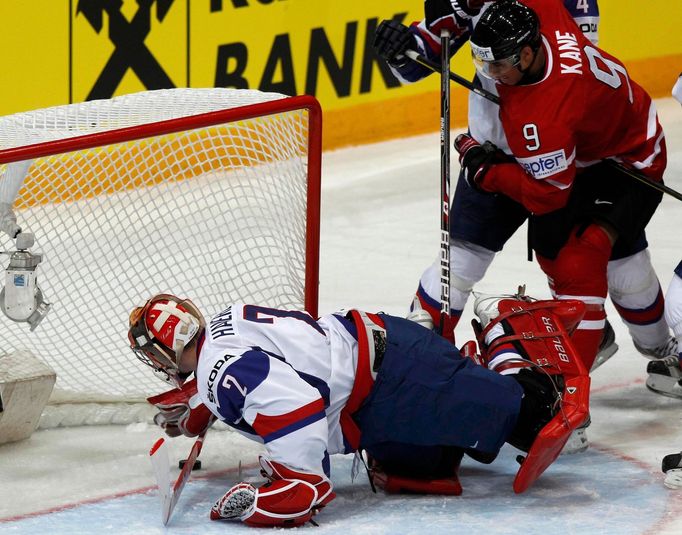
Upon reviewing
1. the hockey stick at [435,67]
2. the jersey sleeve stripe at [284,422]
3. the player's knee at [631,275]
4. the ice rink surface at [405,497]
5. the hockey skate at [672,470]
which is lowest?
the ice rink surface at [405,497]

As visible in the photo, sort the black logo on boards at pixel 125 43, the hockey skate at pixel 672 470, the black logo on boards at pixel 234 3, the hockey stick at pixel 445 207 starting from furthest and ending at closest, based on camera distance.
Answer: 1. the black logo on boards at pixel 234 3
2. the black logo on boards at pixel 125 43
3. the hockey stick at pixel 445 207
4. the hockey skate at pixel 672 470

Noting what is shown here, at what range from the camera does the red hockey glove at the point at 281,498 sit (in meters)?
2.79

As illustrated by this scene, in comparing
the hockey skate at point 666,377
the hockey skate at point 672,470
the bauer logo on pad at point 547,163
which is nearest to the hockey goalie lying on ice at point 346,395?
the hockey skate at point 672,470

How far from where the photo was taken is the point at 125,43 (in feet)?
18.9

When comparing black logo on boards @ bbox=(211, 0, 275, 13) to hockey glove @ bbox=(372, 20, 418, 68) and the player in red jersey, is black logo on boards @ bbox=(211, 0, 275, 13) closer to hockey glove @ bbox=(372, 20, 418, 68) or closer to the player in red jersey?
hockey glove @ bbox=(372, 20, 418, 68)

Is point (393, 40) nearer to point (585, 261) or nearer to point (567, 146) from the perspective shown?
point (567, 146)

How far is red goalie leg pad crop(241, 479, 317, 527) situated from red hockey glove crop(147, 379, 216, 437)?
0.39 meters

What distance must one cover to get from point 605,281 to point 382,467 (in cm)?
81

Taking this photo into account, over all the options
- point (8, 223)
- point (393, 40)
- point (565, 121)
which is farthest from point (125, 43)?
point (565, 121)

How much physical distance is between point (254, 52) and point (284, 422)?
3590 mm

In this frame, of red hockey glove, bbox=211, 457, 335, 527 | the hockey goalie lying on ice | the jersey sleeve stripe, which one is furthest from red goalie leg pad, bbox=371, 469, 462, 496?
the jersey sleeve stripe

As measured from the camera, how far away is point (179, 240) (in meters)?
3.69

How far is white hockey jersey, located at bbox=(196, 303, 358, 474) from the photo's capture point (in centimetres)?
278

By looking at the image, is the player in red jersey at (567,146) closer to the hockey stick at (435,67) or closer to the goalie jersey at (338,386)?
the hockey stick at (435,67)
